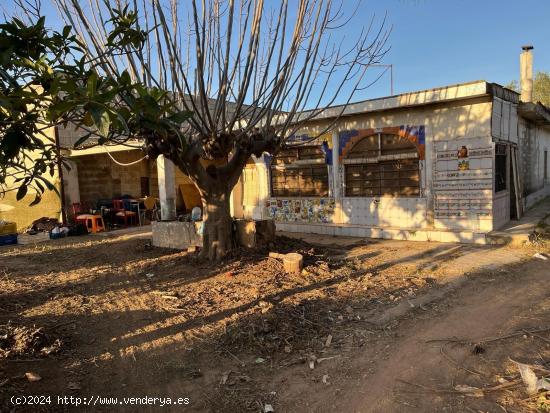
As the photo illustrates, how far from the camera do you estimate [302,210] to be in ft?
38.5

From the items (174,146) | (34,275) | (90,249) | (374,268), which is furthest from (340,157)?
(34,275)

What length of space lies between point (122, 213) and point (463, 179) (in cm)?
1135

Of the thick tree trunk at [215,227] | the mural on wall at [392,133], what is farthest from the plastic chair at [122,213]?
the mural on wall at [392,133]

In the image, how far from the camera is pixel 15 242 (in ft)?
37.1

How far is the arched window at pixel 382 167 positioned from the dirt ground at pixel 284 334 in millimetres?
2860

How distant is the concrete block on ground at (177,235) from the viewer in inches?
339

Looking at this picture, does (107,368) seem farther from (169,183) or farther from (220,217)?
(169,183)

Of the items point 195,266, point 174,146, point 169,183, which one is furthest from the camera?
point 169,183

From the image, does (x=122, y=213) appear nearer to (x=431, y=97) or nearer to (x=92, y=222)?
(x=92, y=222)

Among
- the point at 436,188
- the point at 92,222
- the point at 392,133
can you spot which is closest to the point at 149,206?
the point at 92,222

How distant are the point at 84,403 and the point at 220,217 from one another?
14.8 feet

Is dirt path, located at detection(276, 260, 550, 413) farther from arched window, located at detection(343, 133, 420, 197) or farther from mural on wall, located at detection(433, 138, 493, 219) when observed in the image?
arched window, located at detection(343, 133, 420, 197)

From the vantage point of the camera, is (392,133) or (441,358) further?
(392,133)

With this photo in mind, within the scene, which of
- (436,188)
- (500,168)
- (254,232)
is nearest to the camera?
(254,232)
